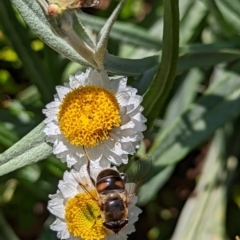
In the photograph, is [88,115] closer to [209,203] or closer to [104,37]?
[104,37]

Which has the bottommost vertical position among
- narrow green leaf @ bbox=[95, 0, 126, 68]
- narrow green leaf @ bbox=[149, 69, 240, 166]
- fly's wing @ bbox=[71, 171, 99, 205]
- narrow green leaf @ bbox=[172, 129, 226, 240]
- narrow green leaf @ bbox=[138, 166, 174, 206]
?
narrow green leaf @ bbox=[172, 129, 226, 240]

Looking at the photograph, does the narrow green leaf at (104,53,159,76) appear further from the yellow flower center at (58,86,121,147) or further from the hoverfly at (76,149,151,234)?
the hoverfly at (76,149,151,234)

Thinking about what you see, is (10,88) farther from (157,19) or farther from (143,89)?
(143,89)

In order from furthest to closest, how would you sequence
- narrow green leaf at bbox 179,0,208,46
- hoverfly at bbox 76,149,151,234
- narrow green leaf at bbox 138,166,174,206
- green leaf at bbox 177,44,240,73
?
narrow green leaf at bbox 179,0,208,46, narrow green leaf at bbox 138,166,174,206, green leaf at bbox 177,44,240,73, hoverfly at bbox 76,149,151,234

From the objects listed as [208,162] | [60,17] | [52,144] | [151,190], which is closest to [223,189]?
[208,162]

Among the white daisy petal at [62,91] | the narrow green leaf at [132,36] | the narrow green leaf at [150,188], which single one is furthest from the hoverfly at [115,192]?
the narrow green leaf at [132,36]

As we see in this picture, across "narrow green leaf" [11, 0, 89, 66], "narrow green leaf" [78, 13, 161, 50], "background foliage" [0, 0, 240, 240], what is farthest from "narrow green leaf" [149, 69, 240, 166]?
"narrow green leaf" [11, 0, 89, 66]

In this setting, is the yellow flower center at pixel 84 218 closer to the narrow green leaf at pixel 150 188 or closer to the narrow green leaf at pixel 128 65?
the narrow green leaf at pixel 128 65
